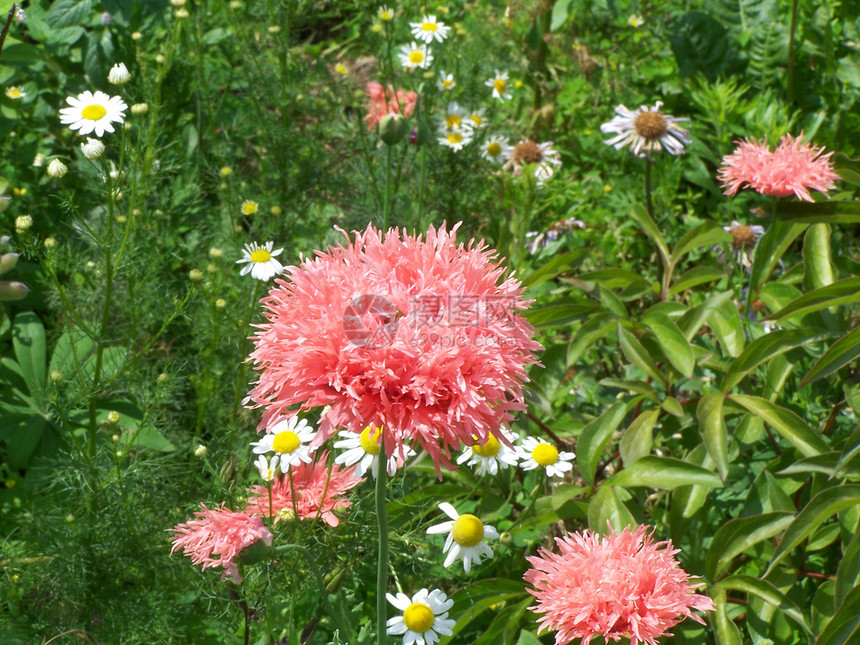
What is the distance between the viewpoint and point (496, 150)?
3375 mm

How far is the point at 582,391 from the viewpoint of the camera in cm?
259

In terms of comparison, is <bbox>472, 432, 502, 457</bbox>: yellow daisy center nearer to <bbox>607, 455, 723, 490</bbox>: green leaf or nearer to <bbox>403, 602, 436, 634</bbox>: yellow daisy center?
<bbox>607, 455, 723, 490</bbox>: green leaf

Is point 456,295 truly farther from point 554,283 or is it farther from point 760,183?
point 554,283

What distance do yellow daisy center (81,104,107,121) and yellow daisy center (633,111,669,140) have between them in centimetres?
177

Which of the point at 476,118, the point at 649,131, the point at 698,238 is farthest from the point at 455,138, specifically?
the point at 698,238

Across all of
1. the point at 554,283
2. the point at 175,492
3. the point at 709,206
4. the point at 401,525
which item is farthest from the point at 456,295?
the point at 709,206

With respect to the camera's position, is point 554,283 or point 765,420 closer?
point 765,420

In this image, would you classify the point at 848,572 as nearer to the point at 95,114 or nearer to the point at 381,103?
the point at 95,114

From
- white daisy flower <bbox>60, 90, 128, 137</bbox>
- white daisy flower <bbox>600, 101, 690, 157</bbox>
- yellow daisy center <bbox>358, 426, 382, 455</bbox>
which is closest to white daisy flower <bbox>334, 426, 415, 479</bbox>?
yellow daisy center <bbox>358, 426, 382, 455</bbox>

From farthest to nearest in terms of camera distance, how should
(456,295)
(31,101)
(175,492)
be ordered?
(31,101), (175,492), (456,295)

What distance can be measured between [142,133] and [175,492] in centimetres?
99

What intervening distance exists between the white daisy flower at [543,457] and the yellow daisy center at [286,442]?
54 centimetres

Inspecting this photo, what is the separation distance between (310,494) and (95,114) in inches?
46.6

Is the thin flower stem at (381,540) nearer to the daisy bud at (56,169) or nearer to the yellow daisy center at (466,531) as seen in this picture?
the yellow daisy center at (466,531)
